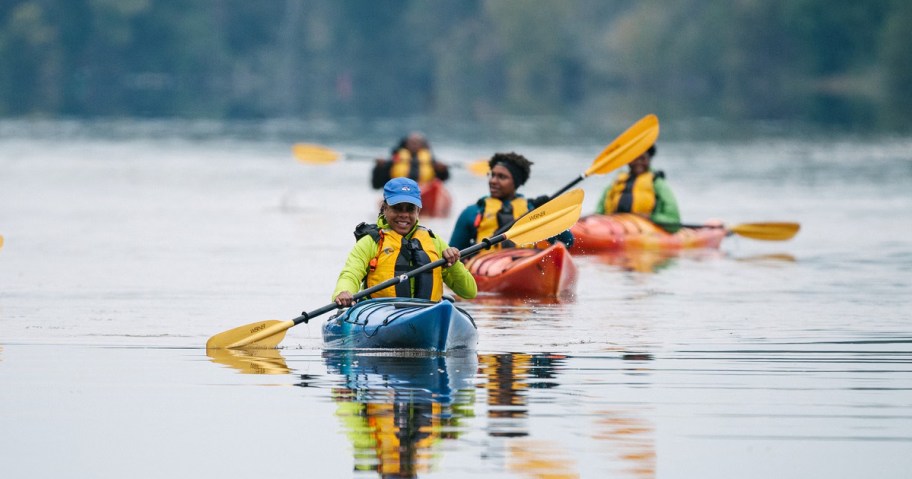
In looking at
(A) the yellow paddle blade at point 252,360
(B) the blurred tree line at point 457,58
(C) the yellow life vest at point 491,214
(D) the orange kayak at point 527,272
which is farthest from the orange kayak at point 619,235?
(B) the blurred tree line at point 457,58

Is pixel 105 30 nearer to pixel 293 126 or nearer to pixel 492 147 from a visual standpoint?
pixel 293 126

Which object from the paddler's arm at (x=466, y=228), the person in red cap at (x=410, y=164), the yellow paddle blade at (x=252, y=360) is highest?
the person in red cap at (x=410, y=164)

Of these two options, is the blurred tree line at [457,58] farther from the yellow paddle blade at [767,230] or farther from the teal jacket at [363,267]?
the teal jacket at [363,267]

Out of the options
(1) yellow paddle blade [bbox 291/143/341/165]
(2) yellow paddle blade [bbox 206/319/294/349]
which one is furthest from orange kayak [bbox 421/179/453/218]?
(2) yellow paddle blade [bbox 206/319/294/349]

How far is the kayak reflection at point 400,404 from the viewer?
321 inches

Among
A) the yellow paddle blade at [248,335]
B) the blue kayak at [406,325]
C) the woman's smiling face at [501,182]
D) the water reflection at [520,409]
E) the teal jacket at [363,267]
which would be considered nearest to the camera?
the water reflection at [520,409]

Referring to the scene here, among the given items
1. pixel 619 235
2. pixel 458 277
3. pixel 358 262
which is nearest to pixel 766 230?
pixel 619 235

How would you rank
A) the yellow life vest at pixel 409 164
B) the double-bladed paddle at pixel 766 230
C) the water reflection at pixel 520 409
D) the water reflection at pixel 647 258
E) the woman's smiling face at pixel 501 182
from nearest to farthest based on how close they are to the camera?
the water reflection at pixel 520 409
the woman's smiling face at pixel 501 182
the water reflection at pixel 647 258
the double-bladed paddle at pixel 766 230
the yellow life vest at pixel 409 164

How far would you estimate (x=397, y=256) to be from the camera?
1122cm

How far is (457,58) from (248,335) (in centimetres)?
8165

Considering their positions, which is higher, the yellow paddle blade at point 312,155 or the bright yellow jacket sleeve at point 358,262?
the yellow paddle blade at point 312,155

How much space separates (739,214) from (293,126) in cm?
3169

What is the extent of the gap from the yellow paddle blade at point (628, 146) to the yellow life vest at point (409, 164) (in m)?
6.55

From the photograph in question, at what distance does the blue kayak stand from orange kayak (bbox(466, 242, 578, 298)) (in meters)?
3.47
